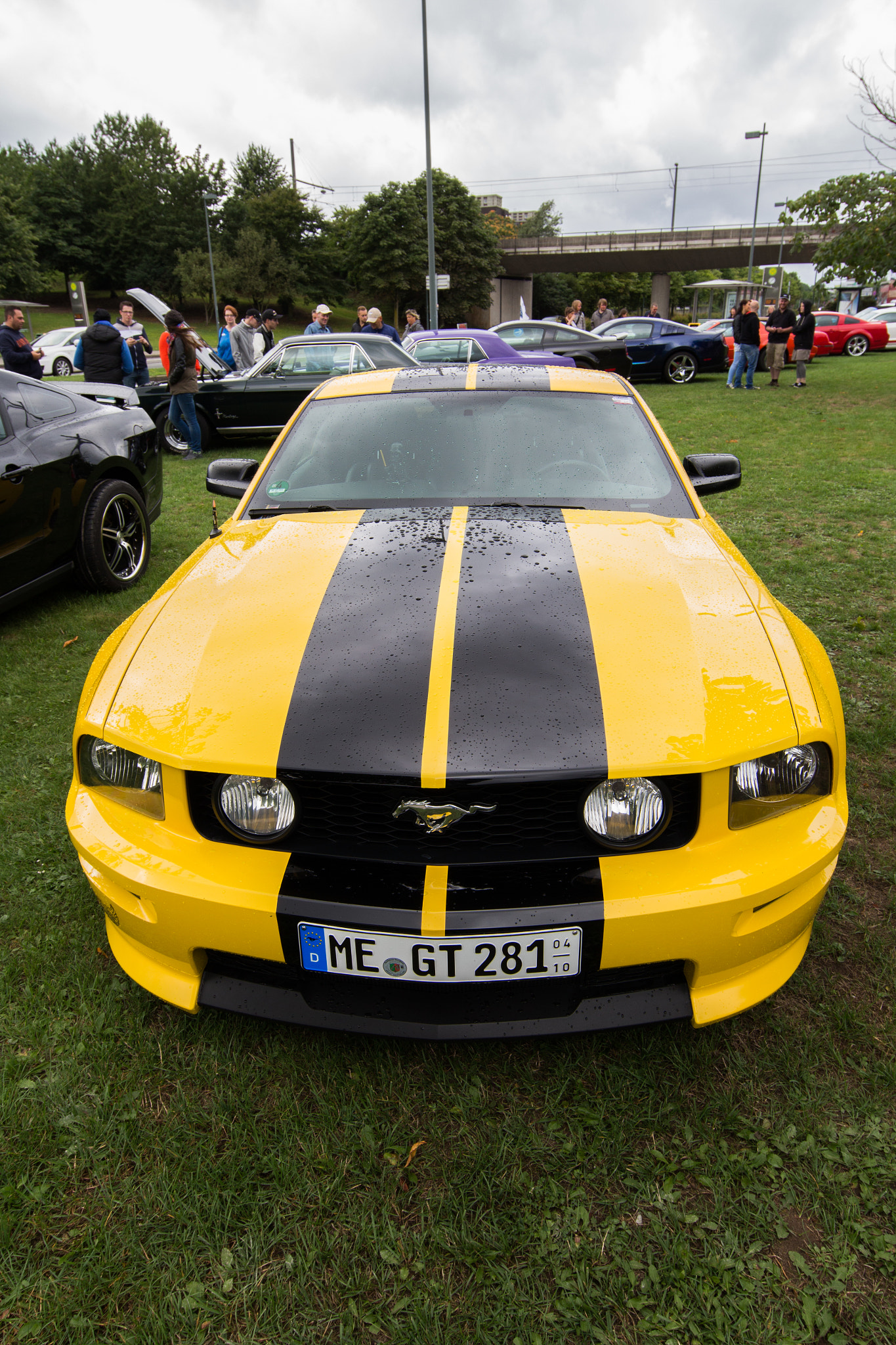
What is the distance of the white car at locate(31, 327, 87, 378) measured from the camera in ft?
Result: 84.2

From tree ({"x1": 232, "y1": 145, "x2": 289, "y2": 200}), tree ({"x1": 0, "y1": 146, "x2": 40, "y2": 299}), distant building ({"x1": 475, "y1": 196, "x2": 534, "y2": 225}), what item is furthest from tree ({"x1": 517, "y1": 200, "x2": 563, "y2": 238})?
tree ({"x1": 0, "y1": 146, "x2": 40, "y2": 299})

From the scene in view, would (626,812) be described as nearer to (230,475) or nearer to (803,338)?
(230,475)

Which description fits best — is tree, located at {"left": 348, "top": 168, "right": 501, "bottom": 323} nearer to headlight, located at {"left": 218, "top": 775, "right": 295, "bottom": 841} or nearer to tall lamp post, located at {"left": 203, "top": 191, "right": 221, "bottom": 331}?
tall lamp post, located at {"left": 203, "top": 191, "right": 221, "bottom": 331}

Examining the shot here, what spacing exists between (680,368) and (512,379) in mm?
15627

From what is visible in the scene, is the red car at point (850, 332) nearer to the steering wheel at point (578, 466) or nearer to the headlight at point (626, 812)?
the steering wheel at point (578, 466)

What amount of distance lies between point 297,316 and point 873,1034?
2788 inches

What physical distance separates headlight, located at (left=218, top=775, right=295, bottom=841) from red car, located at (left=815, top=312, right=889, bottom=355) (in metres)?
26.7

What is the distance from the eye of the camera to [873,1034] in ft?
6.52

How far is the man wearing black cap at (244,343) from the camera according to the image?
1210 cm

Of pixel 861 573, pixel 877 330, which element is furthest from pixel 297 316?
pixel 861 573

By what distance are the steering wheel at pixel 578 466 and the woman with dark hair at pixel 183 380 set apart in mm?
7213

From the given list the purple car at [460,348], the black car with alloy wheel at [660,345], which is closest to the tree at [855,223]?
the black car with alloy wheel at [660,345]

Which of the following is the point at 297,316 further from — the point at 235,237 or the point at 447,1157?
the point at 447,1157

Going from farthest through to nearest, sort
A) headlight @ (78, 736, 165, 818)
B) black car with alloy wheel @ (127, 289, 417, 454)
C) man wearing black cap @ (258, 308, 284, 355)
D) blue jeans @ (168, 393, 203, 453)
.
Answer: man wearing black cap @ (258, 308, 284, 355), black car with alloy wheel @ (127, 289, 417, 454), blue jeans @ (168, 393, 203, 453), headlight @ (78, 736, 165, 818)
